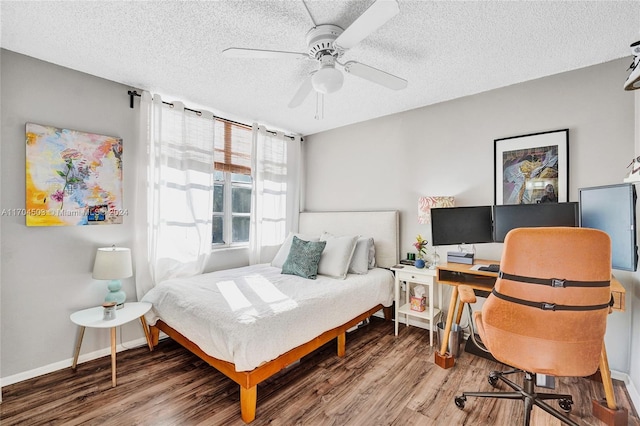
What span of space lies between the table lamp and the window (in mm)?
1160

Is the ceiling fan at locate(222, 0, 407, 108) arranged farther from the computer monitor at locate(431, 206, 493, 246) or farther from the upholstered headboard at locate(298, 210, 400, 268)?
the upholstered headboard at locate(298, 210, 400, 268)

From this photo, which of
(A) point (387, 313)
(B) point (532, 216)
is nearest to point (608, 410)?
(B) point (532, 216)

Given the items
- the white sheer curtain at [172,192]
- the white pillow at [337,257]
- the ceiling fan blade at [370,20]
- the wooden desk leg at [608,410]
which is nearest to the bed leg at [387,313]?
the white pillow at [337,257]

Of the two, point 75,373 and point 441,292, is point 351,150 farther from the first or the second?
point 75,373

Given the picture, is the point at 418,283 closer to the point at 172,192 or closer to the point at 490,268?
the point at 490,268

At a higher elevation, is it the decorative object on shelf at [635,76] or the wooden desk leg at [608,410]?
the decorative object on shelf at [635,76]

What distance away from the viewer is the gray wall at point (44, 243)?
2.17 m

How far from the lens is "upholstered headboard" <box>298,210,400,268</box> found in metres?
3.46

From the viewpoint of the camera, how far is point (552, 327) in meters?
1.45

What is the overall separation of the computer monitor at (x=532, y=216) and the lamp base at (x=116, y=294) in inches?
135

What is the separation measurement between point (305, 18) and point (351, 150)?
7.50 feet

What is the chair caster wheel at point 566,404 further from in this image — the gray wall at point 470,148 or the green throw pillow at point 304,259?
the green throw pillow at point 304,259

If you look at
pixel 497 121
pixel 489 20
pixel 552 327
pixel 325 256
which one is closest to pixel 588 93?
pixel 497 121

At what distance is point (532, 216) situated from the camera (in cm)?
243
